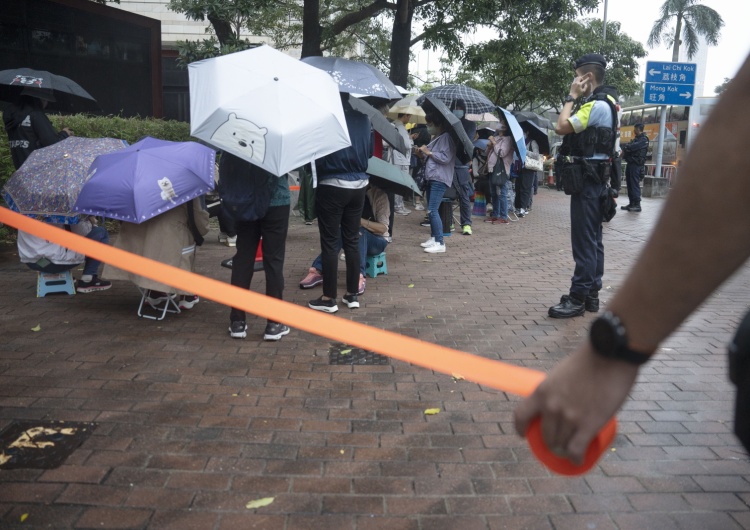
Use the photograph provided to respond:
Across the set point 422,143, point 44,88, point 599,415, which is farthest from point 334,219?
point 422,143

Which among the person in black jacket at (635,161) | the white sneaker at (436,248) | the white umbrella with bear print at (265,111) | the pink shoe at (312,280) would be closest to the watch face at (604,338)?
the white umbrella with bear print at (265,111)

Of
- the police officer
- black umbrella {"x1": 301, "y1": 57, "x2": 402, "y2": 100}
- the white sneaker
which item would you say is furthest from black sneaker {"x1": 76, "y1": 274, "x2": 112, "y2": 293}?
the white sneaker

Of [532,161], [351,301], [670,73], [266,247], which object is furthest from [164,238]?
[670,73]

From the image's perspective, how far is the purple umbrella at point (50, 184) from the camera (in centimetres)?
558

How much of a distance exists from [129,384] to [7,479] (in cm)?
124

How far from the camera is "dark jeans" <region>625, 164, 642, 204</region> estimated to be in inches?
637

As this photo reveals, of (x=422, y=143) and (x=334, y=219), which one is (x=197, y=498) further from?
(x=422, y=143)

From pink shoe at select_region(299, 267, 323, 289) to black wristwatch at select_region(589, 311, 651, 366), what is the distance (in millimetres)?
6191

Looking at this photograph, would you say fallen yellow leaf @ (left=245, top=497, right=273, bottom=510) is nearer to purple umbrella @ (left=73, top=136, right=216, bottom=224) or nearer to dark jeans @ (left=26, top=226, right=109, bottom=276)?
purple umbrella @ (left=73, top=136, right=216, bottom=224)

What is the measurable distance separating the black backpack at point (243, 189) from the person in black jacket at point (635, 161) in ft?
42.4

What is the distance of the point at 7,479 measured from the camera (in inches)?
122

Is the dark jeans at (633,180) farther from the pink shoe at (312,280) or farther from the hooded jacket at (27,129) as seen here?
the hooded jacket at (27,129)

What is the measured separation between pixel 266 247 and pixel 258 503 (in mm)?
2633

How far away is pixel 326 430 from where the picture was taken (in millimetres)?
3732
